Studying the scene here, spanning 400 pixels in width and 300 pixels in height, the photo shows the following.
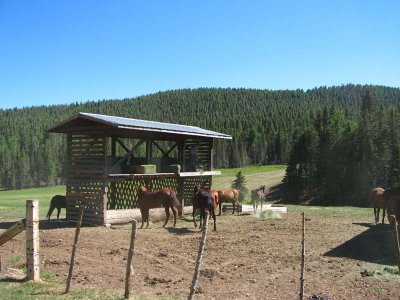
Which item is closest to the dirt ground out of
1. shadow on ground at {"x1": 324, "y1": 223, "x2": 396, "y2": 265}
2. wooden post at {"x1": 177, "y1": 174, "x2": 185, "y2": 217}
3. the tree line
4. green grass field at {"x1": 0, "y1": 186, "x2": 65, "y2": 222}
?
shadow on ground at {"x1": 324, "y1": 223, "x2": 396, "y2": 265}

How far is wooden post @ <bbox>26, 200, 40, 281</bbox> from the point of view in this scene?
9.70 metres

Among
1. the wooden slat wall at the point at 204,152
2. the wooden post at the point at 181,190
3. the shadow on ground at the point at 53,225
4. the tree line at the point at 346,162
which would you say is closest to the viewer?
the shadow on ground at the point at 53,225

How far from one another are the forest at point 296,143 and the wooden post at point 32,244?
1161 centimetres

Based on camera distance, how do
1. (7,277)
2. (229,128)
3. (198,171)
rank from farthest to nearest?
(229,128) < (198,171) < (7,277)

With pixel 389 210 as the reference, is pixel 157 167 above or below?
above

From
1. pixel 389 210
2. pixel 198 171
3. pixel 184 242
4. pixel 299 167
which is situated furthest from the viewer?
pixel 299 167

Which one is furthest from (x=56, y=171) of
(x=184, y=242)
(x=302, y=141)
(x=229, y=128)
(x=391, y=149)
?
(x=184, y=242)

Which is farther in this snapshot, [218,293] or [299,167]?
[299,167]

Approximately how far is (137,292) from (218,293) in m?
1.65

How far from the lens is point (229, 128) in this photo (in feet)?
526

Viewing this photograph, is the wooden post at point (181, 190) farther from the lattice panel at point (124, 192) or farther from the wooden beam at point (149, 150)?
the wooden beam at point (149, 150)

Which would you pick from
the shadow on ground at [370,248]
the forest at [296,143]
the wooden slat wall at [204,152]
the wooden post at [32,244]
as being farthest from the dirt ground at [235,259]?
the forest at [296,143]

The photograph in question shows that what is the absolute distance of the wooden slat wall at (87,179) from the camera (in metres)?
19.5

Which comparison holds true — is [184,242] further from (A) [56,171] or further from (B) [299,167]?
(A) [56,171]
